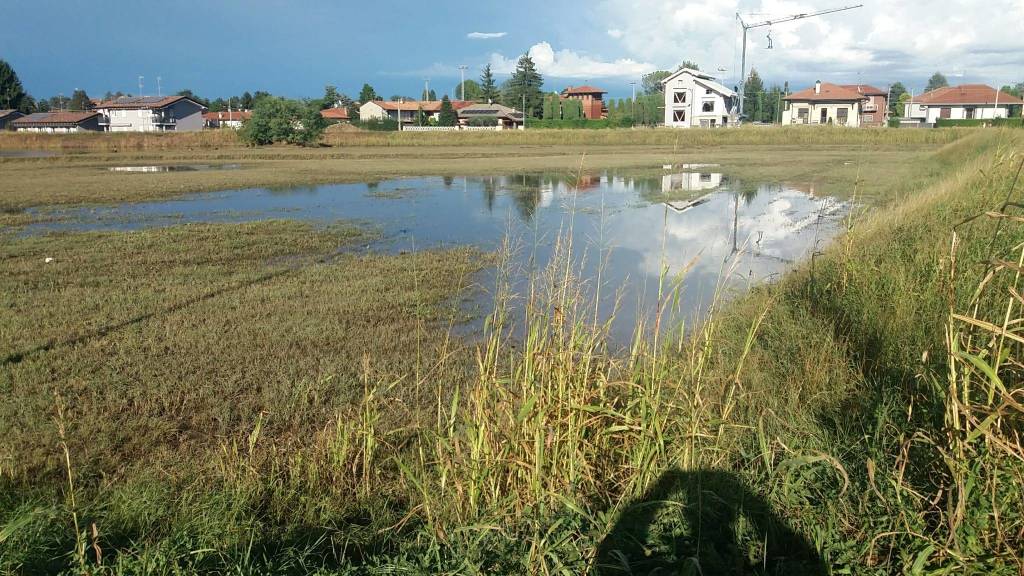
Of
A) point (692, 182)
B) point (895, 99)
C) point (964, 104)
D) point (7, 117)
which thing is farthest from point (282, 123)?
point (895, 99)

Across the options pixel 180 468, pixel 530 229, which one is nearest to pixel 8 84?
pixel 530 229

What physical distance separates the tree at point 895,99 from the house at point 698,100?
28.2 m

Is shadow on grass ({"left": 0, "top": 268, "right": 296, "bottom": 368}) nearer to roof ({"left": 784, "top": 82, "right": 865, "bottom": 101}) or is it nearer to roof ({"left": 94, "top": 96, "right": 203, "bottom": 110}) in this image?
roof ({"left": 784, "top": 82, "right": 865, "bottom": 101})

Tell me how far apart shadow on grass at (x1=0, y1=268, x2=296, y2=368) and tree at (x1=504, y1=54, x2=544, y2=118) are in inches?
2898

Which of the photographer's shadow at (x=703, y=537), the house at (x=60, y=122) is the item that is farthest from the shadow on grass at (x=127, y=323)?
the house at (x=60, y=122)

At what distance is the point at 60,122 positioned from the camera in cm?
7494

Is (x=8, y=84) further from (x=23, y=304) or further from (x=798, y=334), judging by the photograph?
(x=798, y=334)

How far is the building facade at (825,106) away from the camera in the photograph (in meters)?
62.8

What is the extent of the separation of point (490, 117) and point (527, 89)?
7087mm

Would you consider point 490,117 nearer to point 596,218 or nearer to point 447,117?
point 447,117

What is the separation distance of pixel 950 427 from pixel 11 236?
49.2 feet

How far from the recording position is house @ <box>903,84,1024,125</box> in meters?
62.6

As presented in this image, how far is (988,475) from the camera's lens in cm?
247

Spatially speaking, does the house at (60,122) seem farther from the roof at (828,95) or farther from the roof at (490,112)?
the roof at (828,95)
